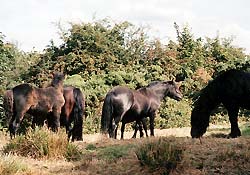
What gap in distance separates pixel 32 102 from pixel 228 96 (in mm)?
5425

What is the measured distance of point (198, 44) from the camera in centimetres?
3012

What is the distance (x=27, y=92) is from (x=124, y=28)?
692 inches

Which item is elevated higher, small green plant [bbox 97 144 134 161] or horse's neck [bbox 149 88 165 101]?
horse's neck [bbox 149 88 165 101]

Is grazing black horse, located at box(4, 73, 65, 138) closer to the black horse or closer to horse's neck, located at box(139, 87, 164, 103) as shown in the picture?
the black horse

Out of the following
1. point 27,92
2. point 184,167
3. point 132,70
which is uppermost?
point 132,70

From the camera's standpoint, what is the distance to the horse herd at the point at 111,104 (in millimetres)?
11234

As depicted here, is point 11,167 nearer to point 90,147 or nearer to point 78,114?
point 90,147

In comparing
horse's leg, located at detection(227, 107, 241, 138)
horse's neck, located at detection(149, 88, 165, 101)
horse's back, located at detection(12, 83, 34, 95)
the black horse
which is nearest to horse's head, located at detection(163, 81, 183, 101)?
horse's neck, located at detection(149, 88, 165, 101)

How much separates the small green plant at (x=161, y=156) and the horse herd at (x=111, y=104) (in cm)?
A: 436

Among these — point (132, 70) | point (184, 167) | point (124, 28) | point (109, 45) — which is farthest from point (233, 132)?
point (124, 28)

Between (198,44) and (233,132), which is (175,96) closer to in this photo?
(233,132)

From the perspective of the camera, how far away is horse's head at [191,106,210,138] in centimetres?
1170

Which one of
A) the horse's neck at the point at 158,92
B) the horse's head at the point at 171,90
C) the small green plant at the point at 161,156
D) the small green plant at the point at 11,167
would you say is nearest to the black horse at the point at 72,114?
the horse's neck at the point at 158,92

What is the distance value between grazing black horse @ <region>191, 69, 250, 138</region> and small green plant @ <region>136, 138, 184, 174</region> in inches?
169
